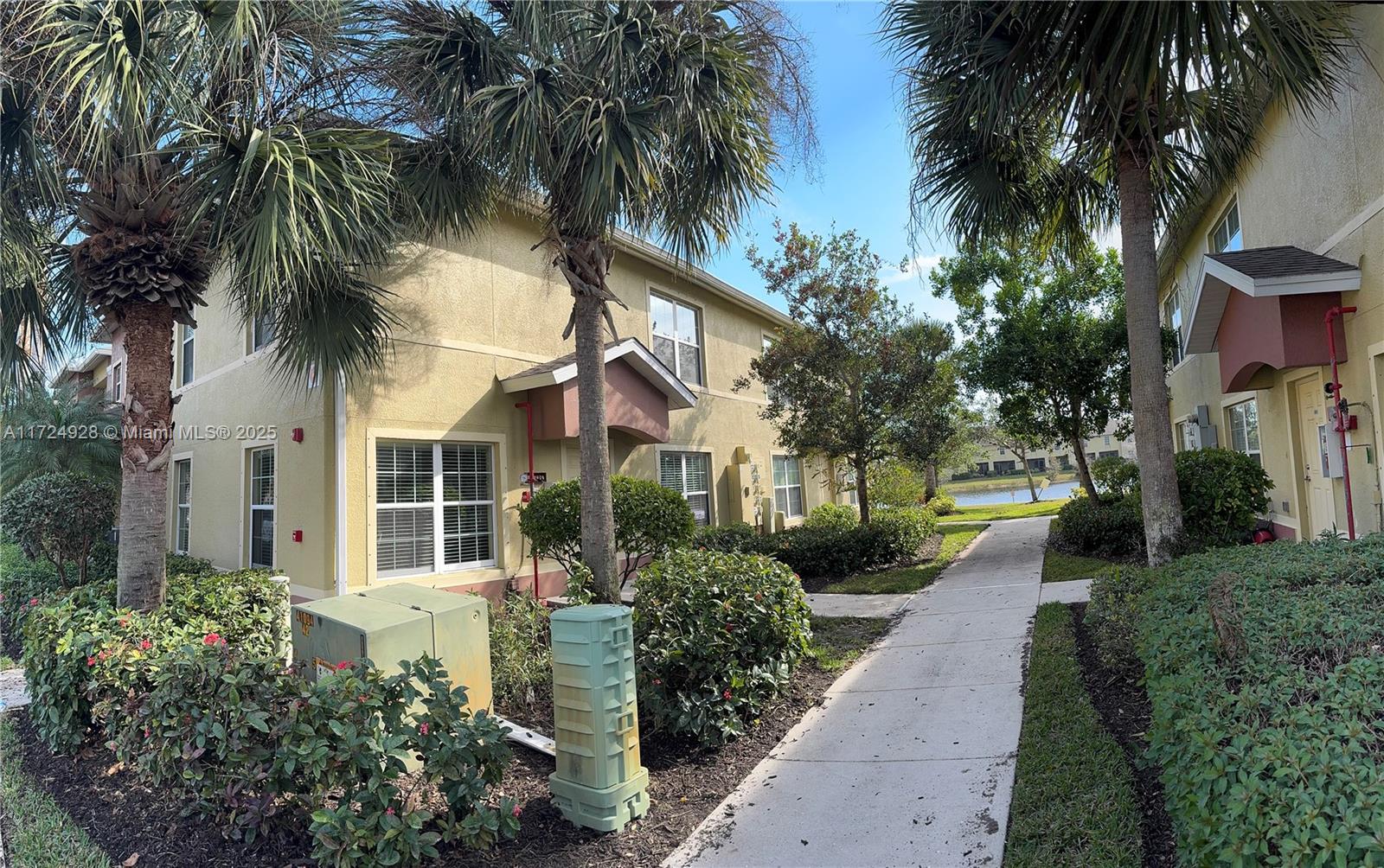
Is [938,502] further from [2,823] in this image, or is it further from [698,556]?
[2,823]

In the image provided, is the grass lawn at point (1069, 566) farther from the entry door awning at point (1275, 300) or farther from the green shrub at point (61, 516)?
the green shrub at point (61, 516)

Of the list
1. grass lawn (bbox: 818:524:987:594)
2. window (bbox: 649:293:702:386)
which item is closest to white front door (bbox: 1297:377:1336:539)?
grass lawn (bbox: 818:524:987:594)

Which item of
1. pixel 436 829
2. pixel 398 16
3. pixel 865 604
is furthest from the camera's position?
pixel 865 604

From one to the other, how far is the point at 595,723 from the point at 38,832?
3520mm

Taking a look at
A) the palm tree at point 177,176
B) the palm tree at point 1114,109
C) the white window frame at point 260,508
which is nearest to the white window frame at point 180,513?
the white window frame at point 260,508

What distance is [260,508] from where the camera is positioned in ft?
32.7

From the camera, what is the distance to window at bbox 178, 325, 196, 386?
12047mm

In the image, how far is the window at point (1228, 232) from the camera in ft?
37.4

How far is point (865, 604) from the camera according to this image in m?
9.79

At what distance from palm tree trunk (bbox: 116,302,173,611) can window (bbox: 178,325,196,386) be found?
6416 mm

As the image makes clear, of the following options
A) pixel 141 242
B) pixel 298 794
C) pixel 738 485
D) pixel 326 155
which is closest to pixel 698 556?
pixel 298 794

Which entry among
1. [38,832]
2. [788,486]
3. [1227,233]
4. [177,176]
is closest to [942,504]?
[788,486]

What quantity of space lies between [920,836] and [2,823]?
5681 mm

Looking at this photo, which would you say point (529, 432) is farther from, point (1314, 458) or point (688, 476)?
point (1314, 458)
